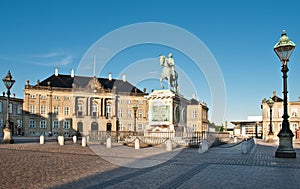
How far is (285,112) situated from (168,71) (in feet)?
51.2

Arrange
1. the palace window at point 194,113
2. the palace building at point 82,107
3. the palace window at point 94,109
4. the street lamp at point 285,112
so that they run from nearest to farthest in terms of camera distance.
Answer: the street lamp at point 285,112 < the palace building at point 82,107 < the palace window at point 94,109 < the palace window at point 194,113

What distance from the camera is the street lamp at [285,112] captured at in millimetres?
14852

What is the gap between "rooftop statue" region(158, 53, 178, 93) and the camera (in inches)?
1154

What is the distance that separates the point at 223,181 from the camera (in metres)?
8.43

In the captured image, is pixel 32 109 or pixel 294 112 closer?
pixel 294 112

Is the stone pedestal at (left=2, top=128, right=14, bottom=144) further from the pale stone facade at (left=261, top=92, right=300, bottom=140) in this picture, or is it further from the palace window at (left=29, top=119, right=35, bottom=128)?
the pale stone facade at (left=261, top=92, right=300, bottom=140)

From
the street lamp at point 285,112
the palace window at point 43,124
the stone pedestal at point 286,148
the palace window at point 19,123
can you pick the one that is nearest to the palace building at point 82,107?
the palace window at point 43,124

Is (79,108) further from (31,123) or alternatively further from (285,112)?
(285,112)

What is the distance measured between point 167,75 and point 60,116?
45.9m

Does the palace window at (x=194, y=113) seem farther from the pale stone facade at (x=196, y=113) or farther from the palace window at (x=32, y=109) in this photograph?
the palace window at (x=32, y=109)

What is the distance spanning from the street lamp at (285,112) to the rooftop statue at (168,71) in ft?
48.0

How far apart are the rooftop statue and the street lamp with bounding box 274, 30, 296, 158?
Result: 1463cm

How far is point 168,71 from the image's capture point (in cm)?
2936

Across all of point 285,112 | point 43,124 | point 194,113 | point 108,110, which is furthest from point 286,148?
point 108,110
